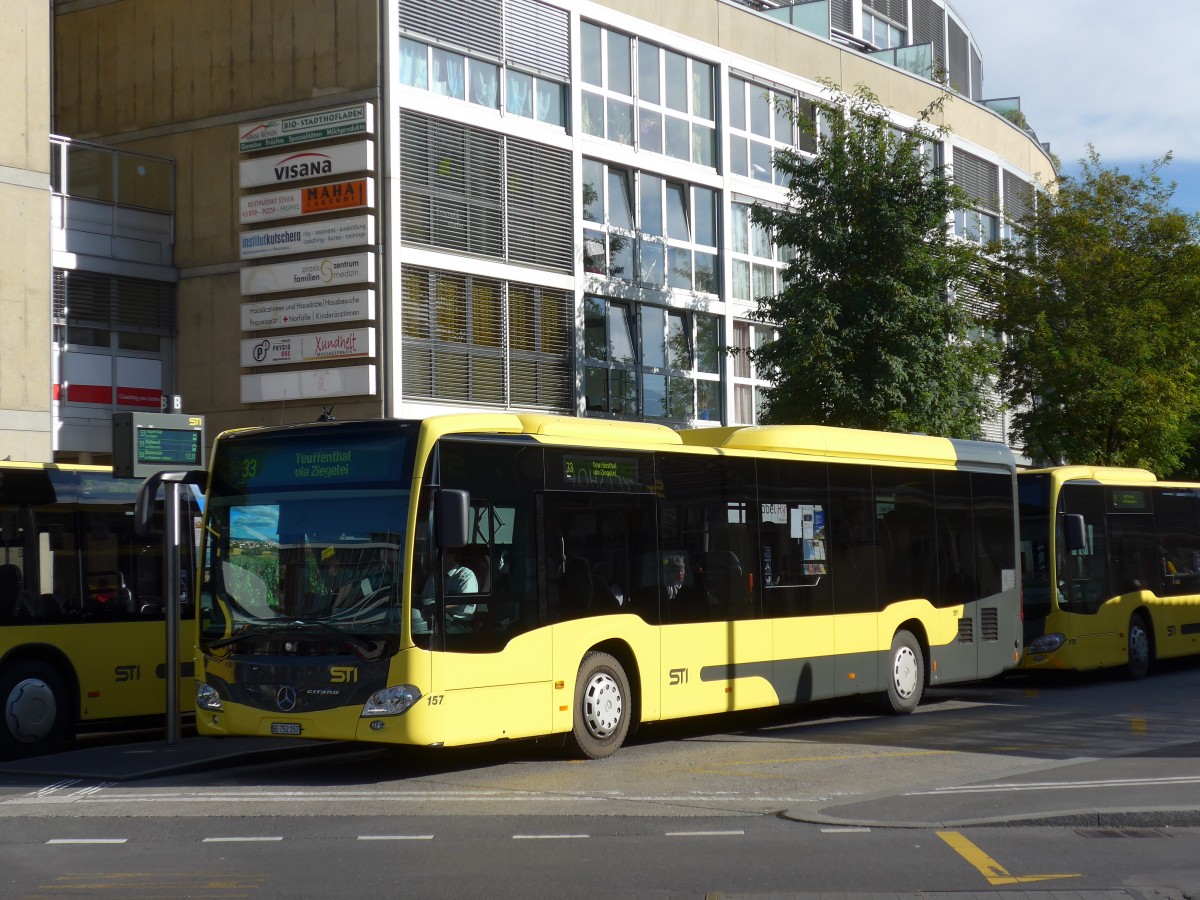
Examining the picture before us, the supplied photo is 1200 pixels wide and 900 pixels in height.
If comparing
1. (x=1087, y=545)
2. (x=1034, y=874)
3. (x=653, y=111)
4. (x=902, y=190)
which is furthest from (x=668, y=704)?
(x=653, y=111)

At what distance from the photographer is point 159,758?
43.5 feet

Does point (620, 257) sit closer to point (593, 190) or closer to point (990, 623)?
point (593, 190)

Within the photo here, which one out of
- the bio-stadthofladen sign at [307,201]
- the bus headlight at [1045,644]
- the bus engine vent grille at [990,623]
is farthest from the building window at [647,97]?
the bus engine vent grille at [990,623]

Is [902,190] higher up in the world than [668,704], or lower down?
higher up

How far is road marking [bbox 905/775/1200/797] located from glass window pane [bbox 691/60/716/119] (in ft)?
75.9

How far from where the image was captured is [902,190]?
26.0 m

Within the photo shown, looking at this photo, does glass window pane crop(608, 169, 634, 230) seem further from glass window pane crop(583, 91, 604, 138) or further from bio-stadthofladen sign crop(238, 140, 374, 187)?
bio-stadthofladen sign crop(238, 140, 374, 187)

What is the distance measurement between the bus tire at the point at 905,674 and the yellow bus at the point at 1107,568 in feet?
11.5

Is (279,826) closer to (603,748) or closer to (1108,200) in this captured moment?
(603,748)

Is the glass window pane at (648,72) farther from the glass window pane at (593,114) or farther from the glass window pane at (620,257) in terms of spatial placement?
the glass window pane at (620,257)

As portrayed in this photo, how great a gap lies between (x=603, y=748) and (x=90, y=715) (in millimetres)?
4936

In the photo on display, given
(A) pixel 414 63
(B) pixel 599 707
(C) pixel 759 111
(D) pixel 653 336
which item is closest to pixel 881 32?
(C) pixel 759 111

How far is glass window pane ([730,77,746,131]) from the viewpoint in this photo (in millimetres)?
33594

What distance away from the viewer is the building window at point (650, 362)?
29.9 metres
